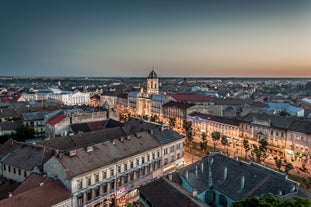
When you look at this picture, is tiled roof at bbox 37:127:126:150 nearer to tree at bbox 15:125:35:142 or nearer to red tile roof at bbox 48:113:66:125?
red tile roof at bbox 48:113:66:125

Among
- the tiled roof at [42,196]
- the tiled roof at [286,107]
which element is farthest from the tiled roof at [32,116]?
the tiled roof at [286,107]

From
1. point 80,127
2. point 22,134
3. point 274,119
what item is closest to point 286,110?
point 274,119

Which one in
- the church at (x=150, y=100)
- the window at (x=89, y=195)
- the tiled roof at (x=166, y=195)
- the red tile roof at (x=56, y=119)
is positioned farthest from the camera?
the church at (x=150, y=100)

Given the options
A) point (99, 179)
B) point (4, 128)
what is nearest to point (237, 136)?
point (99, 179)

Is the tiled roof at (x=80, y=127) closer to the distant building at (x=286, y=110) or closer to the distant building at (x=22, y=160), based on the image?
the distant building at (x=22, y=160)

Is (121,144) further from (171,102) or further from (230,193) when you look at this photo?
(171,102)
